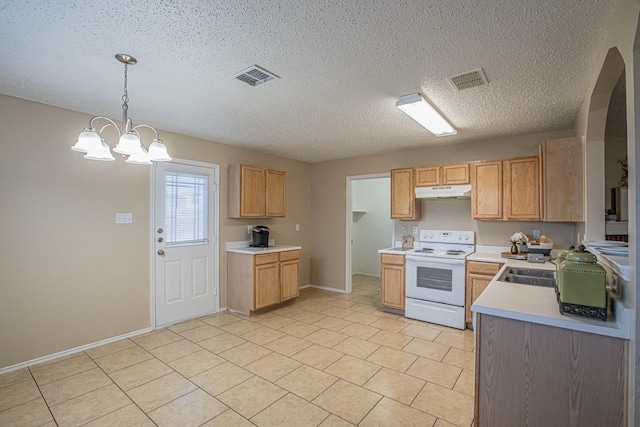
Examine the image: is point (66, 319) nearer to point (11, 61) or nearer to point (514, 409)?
point (11, 61)

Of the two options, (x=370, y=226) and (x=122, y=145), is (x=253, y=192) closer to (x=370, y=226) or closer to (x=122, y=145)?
(x=122, y=145)

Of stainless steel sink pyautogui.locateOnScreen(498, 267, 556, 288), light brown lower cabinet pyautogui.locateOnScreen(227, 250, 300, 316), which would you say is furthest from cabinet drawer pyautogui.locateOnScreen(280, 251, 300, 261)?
stainless steel sink pyautogui.locateOnScreen(498, 267, 556, 288)

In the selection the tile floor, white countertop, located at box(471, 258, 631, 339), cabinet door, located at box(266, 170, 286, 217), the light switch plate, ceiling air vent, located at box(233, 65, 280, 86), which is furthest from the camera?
cabinet door, located at box(266, 170, 286, 217)

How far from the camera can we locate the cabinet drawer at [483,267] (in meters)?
3.48

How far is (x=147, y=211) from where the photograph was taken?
364 cm

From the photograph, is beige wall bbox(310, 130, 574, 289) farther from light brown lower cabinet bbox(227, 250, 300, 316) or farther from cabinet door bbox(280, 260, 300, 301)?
light brown lower cabinet bbox(227, 250, 300, 316)

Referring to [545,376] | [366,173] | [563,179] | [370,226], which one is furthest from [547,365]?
[370,226]

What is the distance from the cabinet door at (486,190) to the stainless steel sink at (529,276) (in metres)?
1.17

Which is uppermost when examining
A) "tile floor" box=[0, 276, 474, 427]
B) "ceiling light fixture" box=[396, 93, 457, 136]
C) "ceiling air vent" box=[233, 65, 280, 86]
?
"ceiling air vent" box=[233, 65, 280, 86]

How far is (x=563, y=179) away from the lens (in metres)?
2.92

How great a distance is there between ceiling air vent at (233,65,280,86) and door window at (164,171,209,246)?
6.75ft

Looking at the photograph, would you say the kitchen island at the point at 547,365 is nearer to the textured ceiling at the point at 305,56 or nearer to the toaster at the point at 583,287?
the toaster at the point at 583,287

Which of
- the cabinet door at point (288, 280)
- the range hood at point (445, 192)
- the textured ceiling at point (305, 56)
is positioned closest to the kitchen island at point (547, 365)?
the textured ceiling at point (305, 56)

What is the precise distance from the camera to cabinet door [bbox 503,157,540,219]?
11.7 feet
